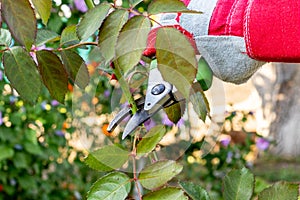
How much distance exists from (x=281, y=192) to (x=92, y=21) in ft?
0.81

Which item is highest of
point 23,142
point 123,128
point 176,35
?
point 176,35

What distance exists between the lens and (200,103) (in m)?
0.68

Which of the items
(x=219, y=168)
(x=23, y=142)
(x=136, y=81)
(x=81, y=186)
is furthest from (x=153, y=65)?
(x=219, y=168)

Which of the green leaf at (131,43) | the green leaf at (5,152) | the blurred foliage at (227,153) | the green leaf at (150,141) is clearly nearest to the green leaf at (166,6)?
the green leaf at (131,43)

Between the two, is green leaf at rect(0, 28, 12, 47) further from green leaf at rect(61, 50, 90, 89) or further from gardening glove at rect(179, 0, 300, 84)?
gardening glove at rect(179, 0, 300, 84)

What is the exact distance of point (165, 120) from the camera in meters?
0.69

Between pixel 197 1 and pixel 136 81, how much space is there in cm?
10

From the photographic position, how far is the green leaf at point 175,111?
26.4 inches

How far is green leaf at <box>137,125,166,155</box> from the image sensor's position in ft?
2.20

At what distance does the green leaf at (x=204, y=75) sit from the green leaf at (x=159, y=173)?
80 mm

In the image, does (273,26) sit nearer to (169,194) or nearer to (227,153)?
(169,194)

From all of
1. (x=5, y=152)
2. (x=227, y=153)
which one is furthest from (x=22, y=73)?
(x=227, y=153)

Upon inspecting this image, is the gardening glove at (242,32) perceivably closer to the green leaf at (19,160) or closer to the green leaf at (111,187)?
the green leaf at (111,187)

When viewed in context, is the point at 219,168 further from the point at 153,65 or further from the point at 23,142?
the point at 153,65
